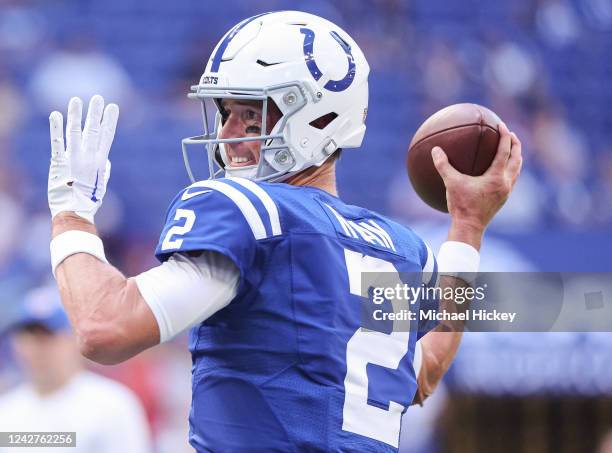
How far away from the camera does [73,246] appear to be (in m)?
2.24

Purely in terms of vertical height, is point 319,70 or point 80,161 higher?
point 319,70

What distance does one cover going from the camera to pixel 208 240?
215 cm

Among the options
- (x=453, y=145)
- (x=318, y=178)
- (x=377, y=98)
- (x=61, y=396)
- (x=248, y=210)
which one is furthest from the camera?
(x=377, y=98)

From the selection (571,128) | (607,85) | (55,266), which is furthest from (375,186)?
(55,266)

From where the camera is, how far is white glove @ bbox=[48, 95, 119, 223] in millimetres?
2342

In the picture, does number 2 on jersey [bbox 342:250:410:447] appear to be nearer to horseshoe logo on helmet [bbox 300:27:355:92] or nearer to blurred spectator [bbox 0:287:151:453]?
horseshoe logo on helmet [bbox 300:27:355:92]

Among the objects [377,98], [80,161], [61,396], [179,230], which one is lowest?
[61,396]

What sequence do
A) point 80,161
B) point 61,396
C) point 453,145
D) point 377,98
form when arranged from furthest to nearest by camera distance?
point 377,98, point 61,396, point 453,145, point 80,161

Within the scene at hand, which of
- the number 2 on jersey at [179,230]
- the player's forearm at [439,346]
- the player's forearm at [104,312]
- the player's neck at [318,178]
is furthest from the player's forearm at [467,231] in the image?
the player's forearm at [104,312]

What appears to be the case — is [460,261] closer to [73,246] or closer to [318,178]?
[318,178]

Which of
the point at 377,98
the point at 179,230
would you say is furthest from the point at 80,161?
the point at 377,98

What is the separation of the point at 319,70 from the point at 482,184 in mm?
514

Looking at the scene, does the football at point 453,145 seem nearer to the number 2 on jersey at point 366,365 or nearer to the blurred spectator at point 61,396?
the number 2 on jersey at point 366,365

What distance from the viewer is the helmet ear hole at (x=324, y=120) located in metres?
2.68
